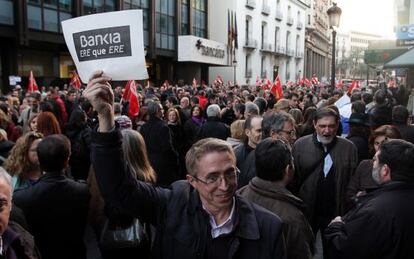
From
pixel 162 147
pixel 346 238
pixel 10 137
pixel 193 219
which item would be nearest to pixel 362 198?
pixel 346 238

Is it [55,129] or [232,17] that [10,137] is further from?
[232,17]

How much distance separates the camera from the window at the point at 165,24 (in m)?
29.9

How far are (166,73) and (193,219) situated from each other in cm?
3167

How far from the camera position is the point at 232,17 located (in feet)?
123

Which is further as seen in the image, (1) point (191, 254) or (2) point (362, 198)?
(2) point (362, 198)

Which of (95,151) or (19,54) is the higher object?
(19,54)

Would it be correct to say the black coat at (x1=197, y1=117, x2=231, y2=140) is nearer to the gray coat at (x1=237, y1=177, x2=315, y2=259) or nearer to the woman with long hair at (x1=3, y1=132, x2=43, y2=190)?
the woman with long hair at (x1=3, y1=132, x2=43, y2=190)

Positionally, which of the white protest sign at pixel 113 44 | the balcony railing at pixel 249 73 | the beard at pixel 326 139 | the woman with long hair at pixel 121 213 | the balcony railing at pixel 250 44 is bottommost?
the woman with long hair at pixel 121 213

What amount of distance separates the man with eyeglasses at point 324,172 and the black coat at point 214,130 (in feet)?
8.73

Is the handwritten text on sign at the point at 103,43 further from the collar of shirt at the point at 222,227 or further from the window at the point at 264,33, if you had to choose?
the window at the point at 264,33

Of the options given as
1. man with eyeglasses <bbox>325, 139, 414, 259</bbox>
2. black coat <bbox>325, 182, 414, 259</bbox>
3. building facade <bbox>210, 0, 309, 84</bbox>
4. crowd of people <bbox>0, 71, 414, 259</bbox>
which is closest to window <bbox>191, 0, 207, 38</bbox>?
building facade <bbox>210, 0, 309, 84</bbox>

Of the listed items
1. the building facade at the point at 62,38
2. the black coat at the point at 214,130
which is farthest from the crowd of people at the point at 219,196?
the building facade at the point at 62,38

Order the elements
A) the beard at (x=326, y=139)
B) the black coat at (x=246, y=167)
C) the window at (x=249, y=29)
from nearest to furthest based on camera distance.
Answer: the black coat at (x=246, y=167)
the beard at (x=326, y=139)
the window at (x=249, y=29)

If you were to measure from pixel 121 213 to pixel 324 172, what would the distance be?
6.57 feet
